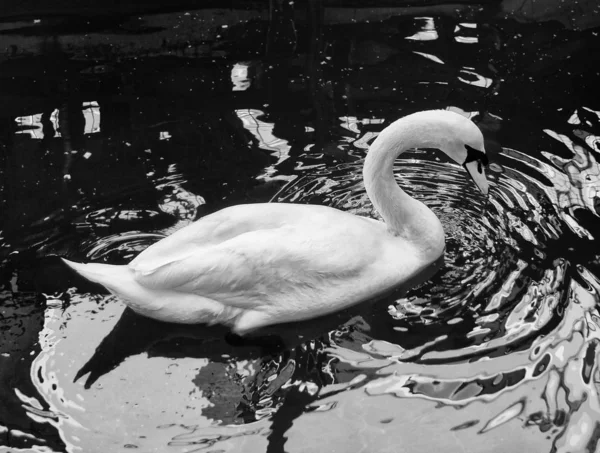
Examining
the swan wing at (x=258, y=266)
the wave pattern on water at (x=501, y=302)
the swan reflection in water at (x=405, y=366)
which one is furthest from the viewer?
the swan wing at (x=258, y=266)

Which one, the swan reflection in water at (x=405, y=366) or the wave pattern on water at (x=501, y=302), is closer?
the swan reflection in water at (x=405, y=366)

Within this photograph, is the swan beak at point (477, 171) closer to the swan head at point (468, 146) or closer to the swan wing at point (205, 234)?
the swan head at point (468, 146)

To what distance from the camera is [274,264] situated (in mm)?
4230

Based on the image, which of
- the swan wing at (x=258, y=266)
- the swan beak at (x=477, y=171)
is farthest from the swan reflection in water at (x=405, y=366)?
the swan beak at (x=477, y=171)

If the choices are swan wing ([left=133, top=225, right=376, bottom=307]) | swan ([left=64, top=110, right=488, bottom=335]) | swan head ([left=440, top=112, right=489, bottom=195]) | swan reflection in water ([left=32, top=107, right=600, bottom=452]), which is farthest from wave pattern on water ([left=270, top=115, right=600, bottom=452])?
swan head ([left=440, top=112, right=489, bottom=195])

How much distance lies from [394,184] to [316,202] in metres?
0.72

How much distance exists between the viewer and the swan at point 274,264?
13.8 ft

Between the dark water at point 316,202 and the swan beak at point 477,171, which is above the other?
the swan beak at point 477,171

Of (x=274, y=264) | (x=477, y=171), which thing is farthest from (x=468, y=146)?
(x=274, y=264)

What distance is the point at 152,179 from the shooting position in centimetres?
562

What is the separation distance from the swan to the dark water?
0.16 metres

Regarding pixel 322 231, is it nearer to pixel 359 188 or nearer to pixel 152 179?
pixel 359 188

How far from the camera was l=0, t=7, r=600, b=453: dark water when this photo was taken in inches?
150

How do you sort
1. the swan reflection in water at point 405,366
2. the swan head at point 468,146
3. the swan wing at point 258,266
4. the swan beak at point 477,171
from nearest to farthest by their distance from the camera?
the swan reflection in water at point 405,366
the swan wing at point 258,266
the swan head at point 468,146
the swan beak at point 477,171
